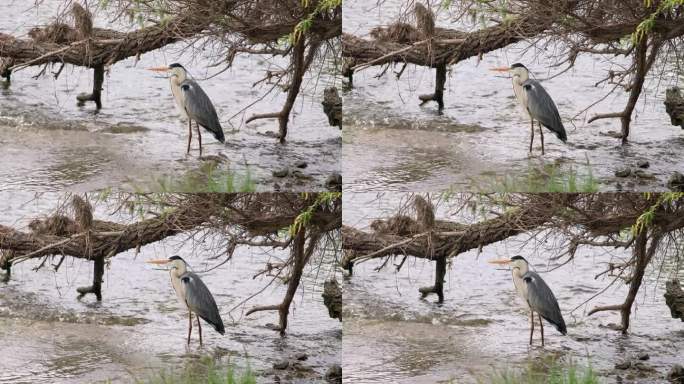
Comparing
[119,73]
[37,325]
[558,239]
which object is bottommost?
[37,325]

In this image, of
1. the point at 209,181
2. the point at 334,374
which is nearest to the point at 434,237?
the point at 334,374

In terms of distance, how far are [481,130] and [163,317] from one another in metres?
1.73

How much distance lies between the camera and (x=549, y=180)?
854cm

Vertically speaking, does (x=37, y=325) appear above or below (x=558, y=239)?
below

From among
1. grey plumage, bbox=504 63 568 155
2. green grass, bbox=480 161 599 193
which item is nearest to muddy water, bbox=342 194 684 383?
green grass, bbox=480 161 599 193

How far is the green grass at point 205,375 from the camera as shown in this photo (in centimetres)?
862

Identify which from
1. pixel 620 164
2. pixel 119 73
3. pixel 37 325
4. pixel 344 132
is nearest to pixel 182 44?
pixel 119 73

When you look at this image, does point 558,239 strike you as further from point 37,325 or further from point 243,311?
point 37,325

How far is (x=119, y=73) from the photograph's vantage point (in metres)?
8.62

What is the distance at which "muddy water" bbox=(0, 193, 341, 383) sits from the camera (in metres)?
8.67

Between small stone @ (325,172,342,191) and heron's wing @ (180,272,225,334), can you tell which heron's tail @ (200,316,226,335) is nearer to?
heron's wing @ (180,272,225,334)

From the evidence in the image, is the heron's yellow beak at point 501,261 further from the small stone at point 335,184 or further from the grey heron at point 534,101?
the small stone at point 335,184

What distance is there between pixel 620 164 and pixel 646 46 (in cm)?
58

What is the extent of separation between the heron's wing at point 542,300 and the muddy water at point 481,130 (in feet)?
1.61
